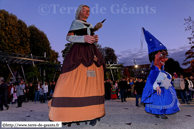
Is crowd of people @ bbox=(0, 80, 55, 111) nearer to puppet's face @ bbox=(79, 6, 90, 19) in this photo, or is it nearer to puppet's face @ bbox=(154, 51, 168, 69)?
puppet's face @ bbox=(79, 6, 90, 19)

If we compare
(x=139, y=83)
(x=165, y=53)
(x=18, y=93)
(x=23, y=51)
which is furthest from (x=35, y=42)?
(x=165, y=53)

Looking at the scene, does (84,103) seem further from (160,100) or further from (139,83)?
(139,83)

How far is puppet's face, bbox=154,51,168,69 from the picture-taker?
518 cm

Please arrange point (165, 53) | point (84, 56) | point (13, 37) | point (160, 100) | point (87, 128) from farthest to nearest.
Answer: point (13, 37) → point (165, 53) → point (160, 100) → point (87, 128) → point (84, 56)

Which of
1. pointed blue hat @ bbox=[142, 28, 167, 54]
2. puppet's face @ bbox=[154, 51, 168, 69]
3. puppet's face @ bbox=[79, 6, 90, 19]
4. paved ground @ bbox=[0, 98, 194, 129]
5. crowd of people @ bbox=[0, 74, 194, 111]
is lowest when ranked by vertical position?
paved ground @ bbox=[0, 98, 194, 129]

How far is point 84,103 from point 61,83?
639 millimetres

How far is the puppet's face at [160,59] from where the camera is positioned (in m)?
5.18

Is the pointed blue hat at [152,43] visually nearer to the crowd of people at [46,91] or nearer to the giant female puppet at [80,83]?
the giant female puppet at [80,83]

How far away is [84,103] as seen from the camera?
3133mm

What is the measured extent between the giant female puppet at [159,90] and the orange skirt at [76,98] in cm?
221

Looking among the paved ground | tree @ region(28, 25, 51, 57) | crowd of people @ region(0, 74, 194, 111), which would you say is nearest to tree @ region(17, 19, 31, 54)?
tree @ region(28, 25, 51, 57)

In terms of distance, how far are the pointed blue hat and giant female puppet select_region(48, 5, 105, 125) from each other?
2460 millimetres

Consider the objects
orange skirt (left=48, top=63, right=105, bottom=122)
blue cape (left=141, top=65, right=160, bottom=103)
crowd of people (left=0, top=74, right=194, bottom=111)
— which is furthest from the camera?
crowd of people (left=0, top=74, right=194, bottom=111)

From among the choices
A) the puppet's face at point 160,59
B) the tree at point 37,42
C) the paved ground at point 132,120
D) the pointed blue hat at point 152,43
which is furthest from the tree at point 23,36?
the puppet's face at point 160,59
